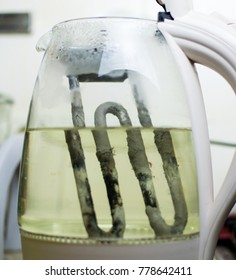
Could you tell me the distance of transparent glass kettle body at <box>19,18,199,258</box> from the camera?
1.28ft

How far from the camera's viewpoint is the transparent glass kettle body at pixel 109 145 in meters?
0.39

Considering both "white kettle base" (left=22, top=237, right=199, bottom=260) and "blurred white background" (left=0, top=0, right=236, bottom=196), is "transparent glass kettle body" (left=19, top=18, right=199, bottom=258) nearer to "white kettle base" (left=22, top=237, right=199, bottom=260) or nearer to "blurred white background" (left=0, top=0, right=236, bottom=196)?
"white kettle base" (left=22, top=237, right=199, bottom=260)

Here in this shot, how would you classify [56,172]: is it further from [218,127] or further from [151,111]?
[218,127]

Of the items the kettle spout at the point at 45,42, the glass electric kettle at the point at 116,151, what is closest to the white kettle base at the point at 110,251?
the glass electric kettle at the point at 116,151

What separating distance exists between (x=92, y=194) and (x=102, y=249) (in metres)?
0.05

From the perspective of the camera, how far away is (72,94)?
42 centimetres

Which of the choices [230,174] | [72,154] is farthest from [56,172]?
[230,174]

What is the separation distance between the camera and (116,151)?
1.30 feet

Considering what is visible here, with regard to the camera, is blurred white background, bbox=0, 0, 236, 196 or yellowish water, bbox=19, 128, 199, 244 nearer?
yellowish water, bbox=19, 128, 199, 244

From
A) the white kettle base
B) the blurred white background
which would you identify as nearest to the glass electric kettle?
the white kettle base

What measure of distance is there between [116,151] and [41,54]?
250 millimetres

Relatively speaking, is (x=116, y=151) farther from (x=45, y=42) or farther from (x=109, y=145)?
(x=45, y=42)

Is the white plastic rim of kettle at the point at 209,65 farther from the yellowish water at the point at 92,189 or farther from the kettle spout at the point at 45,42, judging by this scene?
the kettle spout at the point at 45,42

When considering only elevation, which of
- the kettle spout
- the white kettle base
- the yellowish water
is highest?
the kettle spout
